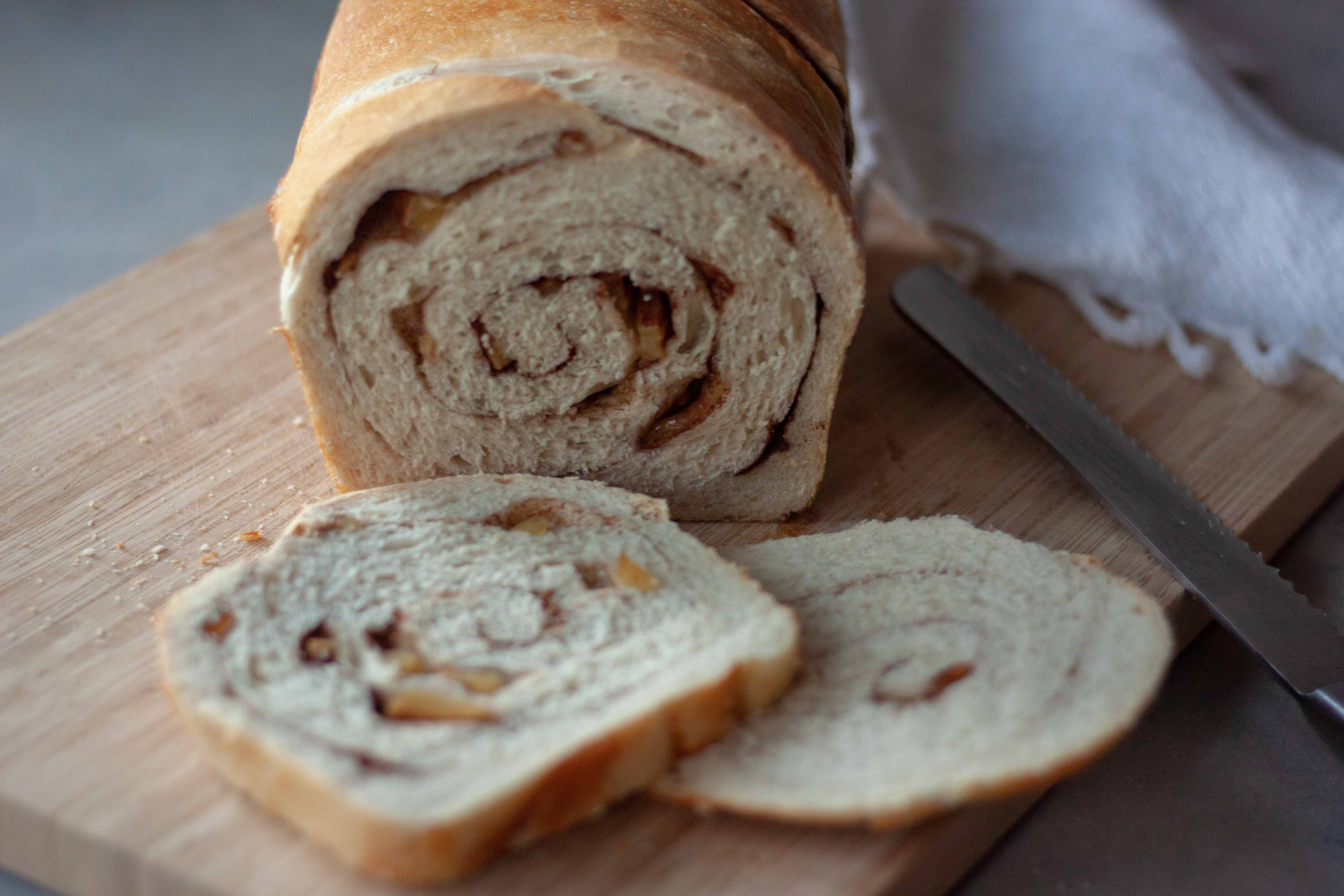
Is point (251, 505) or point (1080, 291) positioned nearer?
point (251, 505)

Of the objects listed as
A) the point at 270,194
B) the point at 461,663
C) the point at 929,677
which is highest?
the point at 270,194

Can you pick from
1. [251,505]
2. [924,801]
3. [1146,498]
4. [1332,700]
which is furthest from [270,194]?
[1332,700]

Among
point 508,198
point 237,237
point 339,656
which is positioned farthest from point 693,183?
point 237,237

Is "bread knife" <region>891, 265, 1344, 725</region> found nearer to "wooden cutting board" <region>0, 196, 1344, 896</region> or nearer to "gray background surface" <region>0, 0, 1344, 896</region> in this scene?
"wooden cutting board" <region>0, 196, 1344, 896</region>

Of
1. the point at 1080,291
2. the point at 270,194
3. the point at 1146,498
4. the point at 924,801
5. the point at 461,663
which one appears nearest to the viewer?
the point at 924,801

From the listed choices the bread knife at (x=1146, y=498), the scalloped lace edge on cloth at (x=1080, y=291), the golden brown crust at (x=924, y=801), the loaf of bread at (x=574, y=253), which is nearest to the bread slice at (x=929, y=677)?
the golden brown crust at (x=924, y=801)

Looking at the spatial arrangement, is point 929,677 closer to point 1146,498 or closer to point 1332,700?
point 1332,700

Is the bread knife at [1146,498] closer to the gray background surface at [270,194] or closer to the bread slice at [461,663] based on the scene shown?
the gray background surface at [270,194]
